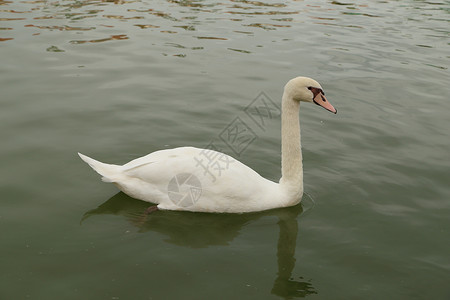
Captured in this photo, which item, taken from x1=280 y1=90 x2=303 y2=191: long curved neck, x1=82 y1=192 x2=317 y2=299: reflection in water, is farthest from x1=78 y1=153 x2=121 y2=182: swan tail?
x1=280 y1=90 x2=303 y2=191: long curved neck

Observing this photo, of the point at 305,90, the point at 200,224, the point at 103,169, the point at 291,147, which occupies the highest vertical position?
the point at 305,90

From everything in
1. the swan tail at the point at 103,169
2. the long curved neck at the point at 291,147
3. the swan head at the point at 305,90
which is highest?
the swan head at the point at 305,90

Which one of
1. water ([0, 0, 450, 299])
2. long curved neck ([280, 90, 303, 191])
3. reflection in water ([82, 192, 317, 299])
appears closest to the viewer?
water ([0, 0, 450, 299])

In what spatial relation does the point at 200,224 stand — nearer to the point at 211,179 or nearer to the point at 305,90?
the point at 211,179

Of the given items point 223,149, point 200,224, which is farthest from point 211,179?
point 223,149

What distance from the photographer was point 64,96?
33.6 feet

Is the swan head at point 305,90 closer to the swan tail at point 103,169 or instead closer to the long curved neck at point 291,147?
the long curved neck at point 291,147

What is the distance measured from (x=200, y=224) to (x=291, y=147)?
1491 millimetres

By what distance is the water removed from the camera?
522cm

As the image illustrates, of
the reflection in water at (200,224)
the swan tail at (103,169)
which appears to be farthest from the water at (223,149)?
the swan tail at (103,169)

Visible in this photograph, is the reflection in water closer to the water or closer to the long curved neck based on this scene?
the water

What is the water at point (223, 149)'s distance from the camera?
17.1 ft

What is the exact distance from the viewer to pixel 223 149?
8.36 m

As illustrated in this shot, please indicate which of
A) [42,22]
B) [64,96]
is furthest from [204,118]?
[42,22]
